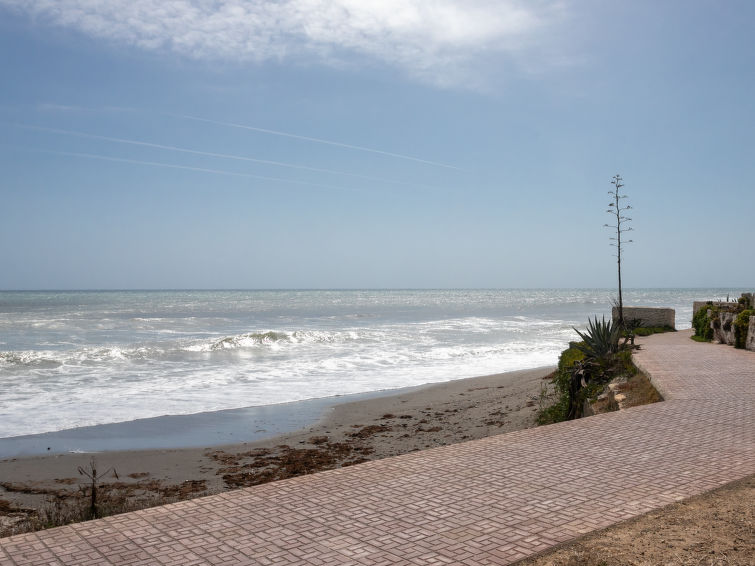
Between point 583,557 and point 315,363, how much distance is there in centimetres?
1610

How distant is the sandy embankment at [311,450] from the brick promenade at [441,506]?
8.96 feet

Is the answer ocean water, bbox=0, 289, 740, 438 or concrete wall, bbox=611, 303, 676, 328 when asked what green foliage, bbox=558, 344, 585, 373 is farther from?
concrete wall, bbox=611, 303, 676, 328

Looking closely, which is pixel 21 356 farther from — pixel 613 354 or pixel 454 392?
pixel 613 354

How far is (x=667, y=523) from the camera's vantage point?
4281mm

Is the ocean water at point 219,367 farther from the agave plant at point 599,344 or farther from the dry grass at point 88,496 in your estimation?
the agave plant at point 599,344

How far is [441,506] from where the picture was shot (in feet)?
15.4

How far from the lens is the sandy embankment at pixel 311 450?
785 cm

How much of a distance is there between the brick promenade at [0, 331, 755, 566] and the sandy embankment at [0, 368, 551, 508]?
2730 mm

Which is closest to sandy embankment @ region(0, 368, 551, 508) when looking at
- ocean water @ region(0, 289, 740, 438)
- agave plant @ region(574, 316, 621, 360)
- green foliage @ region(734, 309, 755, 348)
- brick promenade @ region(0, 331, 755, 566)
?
agave plant @ region(574, 316, 621, 360)

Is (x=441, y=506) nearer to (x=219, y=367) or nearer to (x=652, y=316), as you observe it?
(x=219, y=367)

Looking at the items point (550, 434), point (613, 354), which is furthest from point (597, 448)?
point (613, 354)

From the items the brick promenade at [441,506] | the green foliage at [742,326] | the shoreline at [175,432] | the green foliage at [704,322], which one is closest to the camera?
the brick promenade at [441,506]

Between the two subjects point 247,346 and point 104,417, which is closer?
point 104,417

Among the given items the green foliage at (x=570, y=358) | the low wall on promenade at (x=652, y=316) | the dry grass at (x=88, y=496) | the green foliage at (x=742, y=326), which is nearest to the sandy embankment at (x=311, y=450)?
the dry grass at (x=88, y=496)
